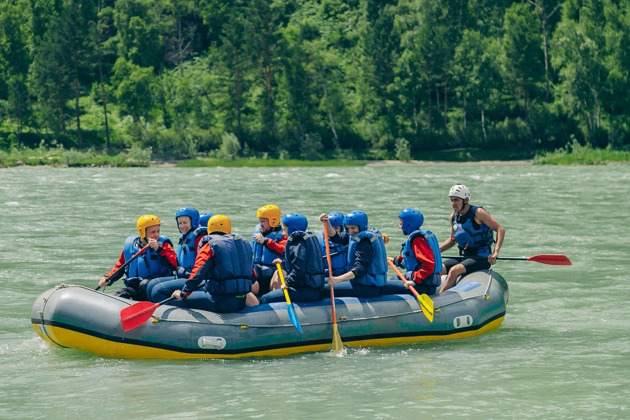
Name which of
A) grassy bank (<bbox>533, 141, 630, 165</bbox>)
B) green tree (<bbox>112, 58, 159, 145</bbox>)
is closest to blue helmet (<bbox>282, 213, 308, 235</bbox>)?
grassy bank (<bbox>533, 141, 630, 165</bbox>)

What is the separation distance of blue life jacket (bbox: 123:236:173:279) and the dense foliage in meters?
48.9

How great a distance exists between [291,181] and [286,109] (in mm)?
25688

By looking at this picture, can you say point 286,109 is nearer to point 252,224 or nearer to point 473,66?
point 473,66

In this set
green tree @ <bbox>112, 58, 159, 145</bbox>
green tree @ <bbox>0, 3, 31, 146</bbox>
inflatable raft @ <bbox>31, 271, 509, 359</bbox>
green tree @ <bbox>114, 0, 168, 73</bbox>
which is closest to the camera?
inflatable raft @ <bbox>31, 271, 509, 359</bbox>

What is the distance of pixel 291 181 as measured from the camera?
41500 millimetres

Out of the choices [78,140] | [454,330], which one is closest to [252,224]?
[454,330]

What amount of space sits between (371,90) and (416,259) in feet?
178

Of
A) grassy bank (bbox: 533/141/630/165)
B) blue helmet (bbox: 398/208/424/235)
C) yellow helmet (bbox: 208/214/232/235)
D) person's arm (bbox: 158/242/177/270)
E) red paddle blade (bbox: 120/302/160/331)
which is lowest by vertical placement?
grassy bank (bbox: 533/141/630/165)

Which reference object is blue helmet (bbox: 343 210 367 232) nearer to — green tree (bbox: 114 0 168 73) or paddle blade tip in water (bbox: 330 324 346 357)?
paddle blade tip in water (bbox: 330 324 346 357)

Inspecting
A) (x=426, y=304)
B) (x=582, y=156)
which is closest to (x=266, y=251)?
(x=426, y=304)

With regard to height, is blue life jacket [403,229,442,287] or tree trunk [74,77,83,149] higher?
tree trunk [74,77,83,149]

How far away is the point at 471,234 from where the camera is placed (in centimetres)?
1147

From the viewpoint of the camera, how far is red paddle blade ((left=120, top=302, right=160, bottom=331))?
955 centimetres

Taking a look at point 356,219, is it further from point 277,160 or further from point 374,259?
point 277,160
